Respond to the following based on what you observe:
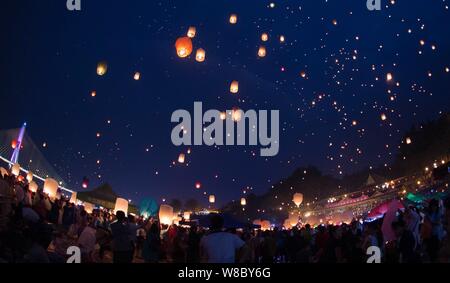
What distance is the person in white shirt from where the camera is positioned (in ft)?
16.3

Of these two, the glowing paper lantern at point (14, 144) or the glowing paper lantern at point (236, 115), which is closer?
the glowing paper lantern at point (236, 115)

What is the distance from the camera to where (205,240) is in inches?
202

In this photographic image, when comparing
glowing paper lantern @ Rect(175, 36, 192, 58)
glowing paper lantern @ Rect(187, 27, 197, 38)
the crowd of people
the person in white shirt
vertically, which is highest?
glowing paper lantern @ Rect(187, 27, 197, 38)

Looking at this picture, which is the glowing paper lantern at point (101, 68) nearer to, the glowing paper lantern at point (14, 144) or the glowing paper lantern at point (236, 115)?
the glowing paper lantern at point (236, 115)

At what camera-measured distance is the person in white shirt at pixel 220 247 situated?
4.97 m

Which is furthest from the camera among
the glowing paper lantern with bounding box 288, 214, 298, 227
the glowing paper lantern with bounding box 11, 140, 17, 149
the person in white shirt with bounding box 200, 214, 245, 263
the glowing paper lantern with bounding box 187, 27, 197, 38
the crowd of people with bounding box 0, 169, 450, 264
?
the glowing paper lantern with bounding box 288, 214, 298, 227

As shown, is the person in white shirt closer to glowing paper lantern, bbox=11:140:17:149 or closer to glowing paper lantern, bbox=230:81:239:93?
glowing paper lantern, bbox=230:81:239:93

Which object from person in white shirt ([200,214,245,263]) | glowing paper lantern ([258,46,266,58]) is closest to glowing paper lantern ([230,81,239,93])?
glowing paper lantern ([258,46,266,58])

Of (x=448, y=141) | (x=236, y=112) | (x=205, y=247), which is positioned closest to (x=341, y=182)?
(x=448, y=141)

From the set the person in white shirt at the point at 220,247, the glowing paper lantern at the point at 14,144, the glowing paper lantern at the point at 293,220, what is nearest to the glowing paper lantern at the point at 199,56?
the person in white shirt at the point at 220,247

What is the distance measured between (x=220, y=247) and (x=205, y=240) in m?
0.23

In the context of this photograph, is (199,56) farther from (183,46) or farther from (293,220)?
(293,220)
